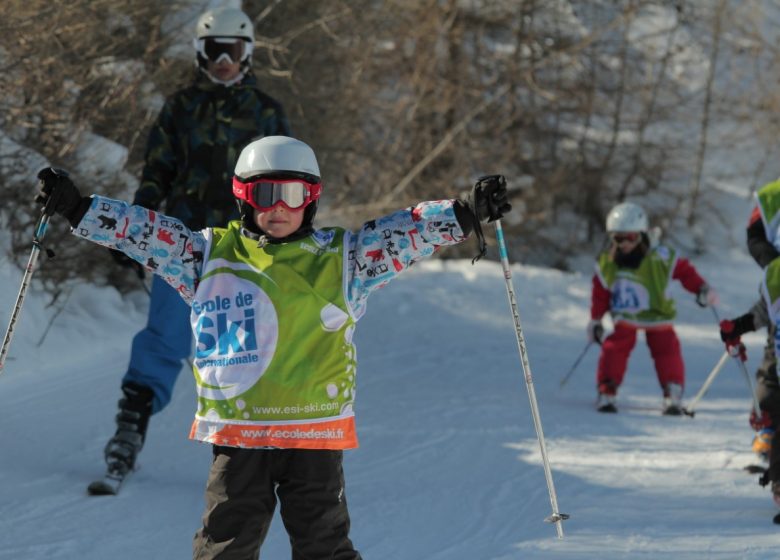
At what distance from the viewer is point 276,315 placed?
360 centimetres

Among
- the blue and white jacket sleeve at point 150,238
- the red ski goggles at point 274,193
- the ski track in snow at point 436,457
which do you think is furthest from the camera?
the ski track in snow at point 436,457

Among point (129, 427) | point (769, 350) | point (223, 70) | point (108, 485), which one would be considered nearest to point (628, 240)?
point (769, 350)

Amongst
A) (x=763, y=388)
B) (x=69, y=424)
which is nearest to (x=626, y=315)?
(x=763, y=388)

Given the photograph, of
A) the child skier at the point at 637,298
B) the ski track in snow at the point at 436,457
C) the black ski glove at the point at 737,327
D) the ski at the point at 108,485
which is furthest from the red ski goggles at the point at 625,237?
the ski at the point at 108,485

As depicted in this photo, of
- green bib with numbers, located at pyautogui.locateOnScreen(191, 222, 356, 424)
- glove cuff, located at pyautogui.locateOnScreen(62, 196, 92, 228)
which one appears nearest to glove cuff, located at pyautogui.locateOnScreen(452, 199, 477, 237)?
green bib with numbers, located at pyautogui.locateOnScreen(191, 222, 356, 424)

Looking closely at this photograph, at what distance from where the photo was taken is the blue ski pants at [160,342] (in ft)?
17.9

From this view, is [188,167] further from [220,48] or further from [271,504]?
[271,504]

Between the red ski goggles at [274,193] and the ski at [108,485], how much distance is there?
2200mm

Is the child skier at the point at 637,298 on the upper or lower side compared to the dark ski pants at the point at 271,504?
upper

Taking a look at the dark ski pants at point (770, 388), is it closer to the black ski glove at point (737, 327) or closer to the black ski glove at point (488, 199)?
the black ski glove at point (737, 327)

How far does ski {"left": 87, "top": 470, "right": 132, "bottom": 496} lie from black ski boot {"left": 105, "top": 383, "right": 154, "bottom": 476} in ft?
0.06

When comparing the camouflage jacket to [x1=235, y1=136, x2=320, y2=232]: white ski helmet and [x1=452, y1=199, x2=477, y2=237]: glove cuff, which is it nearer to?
[x1=235, y1=136, x2=320, y2=232]: white ski helmet

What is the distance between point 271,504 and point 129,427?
206cm

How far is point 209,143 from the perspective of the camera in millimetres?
5625
